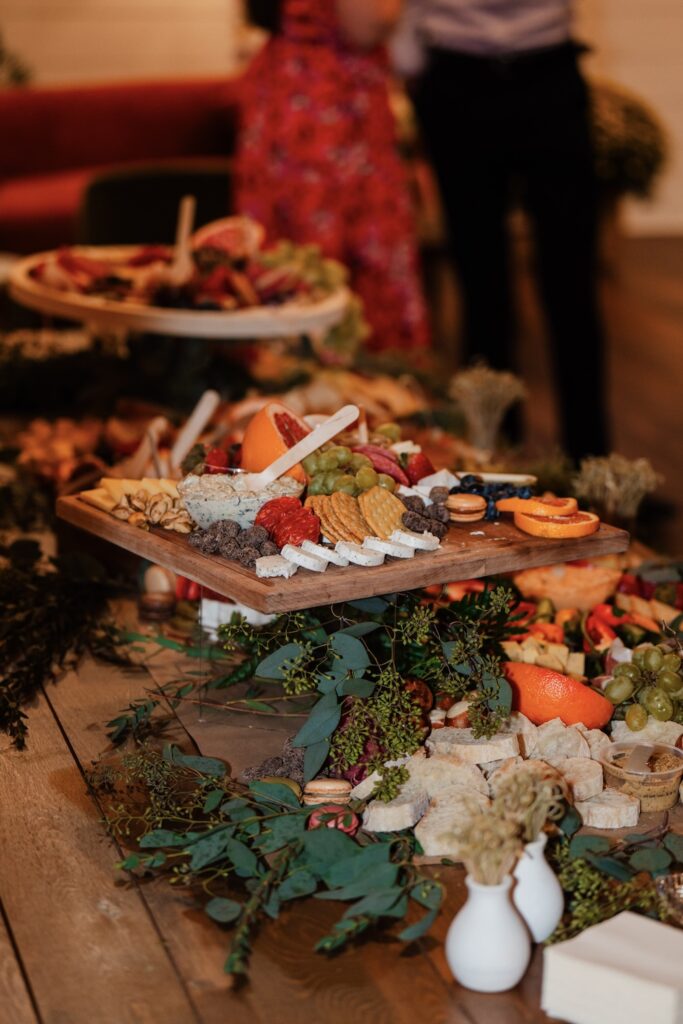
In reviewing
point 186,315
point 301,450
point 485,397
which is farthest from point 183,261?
point 301,450

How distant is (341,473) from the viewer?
216 centimetres

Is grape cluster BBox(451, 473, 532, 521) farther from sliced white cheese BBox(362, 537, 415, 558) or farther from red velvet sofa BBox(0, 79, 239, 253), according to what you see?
red velvet sofa BBox(0, 79, 239, 253)

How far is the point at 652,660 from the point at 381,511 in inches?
18.4

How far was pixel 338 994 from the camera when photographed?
154 centimetres

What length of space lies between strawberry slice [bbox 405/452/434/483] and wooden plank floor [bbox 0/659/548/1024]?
28.2 inches

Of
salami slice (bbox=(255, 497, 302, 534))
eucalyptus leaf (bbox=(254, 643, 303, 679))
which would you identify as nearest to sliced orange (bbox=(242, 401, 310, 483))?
salami slice (bbox=(255, 497, 302, 534))

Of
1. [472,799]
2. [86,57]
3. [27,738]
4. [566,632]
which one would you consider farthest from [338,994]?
[86,57]

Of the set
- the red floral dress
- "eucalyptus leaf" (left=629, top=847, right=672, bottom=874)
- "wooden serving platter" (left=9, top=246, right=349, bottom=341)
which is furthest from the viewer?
the red floral dress

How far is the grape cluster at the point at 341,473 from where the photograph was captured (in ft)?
6.95

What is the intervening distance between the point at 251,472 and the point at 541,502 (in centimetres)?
45

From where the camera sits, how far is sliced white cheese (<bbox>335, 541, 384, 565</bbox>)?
1878 mm

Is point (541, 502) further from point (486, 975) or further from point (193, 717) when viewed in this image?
point (486, 975)

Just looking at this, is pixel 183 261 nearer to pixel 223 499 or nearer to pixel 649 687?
pixel 223 499

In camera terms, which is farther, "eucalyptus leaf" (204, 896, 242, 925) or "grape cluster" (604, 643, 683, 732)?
"grape cluster" (604, 643, 683, 732)
